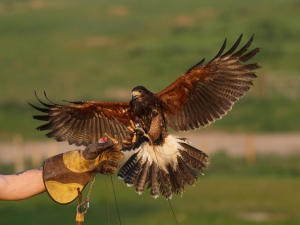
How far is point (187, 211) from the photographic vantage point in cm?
1614

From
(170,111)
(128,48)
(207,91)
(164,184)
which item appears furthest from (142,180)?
(128,48)

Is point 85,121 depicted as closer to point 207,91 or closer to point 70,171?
point 207,91

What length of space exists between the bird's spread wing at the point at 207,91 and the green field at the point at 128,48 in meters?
17.0

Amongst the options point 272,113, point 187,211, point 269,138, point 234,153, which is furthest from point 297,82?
point 187,211

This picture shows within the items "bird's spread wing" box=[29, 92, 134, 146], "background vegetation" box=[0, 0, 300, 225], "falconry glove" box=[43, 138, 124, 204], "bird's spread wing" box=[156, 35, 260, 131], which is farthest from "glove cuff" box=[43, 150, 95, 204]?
"background vegetation" box=[0, 0, 300, 225]

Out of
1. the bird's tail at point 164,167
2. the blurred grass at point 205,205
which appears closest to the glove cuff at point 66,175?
the bird's tail at point 164,167

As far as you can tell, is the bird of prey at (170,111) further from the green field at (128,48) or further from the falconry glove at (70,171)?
the green field at (128,48)

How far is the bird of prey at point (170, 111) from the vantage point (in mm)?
10422

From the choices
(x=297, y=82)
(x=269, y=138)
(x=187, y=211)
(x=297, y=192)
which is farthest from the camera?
(x=297, y=82)

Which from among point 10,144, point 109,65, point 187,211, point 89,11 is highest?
point 89,11

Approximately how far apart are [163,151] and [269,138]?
1669 centimetres

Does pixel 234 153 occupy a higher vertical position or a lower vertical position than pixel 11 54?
lower

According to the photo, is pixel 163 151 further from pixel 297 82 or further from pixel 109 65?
pixel 109 65

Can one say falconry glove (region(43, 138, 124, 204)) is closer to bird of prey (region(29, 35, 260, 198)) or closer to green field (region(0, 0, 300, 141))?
bird of prey (region(29, 35, 260, 198))
